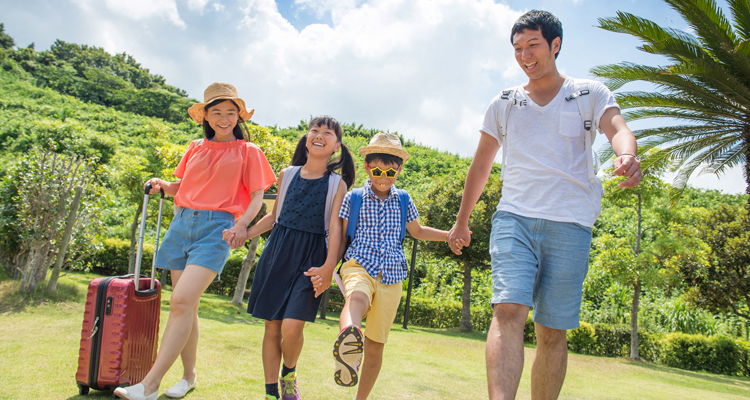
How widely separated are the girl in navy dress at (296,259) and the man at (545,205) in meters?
1.12

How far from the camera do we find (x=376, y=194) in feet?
10.1

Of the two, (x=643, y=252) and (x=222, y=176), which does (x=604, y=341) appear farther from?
(x=222, y=176)

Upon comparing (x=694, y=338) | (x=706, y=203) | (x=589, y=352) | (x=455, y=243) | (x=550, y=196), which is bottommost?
(x=589, y=352)

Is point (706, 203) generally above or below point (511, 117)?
above

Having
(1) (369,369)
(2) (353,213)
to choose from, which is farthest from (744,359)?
(2) (353,213)

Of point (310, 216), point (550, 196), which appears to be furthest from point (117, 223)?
point (550, 196)

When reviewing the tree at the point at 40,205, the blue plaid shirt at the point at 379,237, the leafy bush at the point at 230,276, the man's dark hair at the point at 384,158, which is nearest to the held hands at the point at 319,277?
the blue plaid shirt at the point at 379,237

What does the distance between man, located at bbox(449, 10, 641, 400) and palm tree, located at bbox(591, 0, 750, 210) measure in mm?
6048

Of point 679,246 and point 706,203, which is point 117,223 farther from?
point 706,203

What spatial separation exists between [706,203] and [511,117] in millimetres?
24404

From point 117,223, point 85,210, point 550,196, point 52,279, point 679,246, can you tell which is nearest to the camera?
point 550,196

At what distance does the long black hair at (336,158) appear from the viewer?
3.11 m

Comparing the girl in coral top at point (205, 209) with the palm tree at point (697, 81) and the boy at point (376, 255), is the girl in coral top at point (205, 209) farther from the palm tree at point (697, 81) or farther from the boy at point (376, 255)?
the palm tree at point (697, 81)

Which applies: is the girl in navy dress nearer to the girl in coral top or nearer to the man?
the girl in coral top
